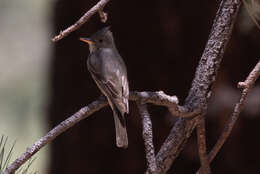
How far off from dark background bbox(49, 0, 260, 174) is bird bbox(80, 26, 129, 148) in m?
0.20

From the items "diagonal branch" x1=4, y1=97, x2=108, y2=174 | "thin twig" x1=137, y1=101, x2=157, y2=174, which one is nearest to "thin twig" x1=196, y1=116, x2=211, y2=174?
"thin twig" x1=137, y1=101, x2=157, y2=174

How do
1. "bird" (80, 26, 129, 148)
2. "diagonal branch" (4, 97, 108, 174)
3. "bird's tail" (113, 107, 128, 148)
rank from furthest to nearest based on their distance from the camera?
"bird" (80, 26, 129, 148) < "bird's tail" (113, 107, 128, 148) < "diagonal branch" (4, 97, 108, 174)

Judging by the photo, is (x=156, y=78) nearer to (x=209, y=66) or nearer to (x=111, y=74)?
(x=111, y=74)

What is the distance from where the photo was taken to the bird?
2979 mm

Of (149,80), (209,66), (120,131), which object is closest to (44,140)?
(209,66)

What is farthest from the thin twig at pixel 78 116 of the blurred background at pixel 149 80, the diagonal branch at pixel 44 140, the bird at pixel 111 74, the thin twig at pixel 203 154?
the blurred background at pixel 149 80

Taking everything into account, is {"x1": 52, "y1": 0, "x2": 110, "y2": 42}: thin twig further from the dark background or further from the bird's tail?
the dark background

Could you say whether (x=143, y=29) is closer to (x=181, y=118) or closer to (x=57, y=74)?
(x=57, y=74)

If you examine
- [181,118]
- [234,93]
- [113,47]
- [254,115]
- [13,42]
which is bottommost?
[254,115]

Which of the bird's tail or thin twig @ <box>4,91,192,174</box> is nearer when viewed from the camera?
thin twig @ <box>4,91,192,174</box>

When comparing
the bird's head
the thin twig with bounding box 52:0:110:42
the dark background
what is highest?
the thin twig with bounding box 52:0:110:42

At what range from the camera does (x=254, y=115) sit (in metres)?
4.09

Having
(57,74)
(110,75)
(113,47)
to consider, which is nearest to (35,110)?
(57,74)

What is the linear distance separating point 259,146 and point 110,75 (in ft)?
5.01
